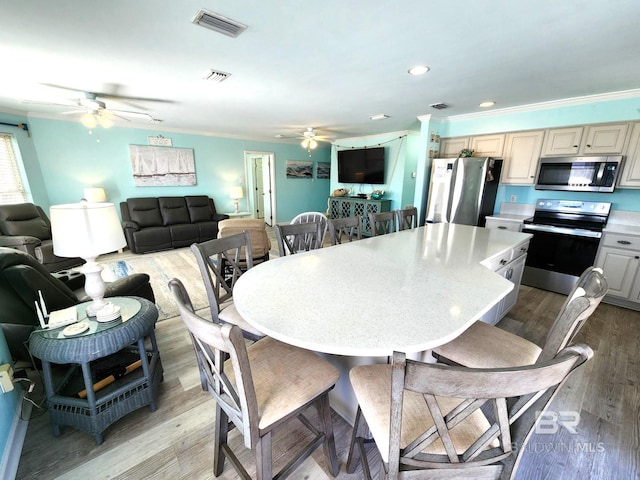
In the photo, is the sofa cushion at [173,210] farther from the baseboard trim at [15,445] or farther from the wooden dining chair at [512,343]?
the wooden dining chair at [512,343]

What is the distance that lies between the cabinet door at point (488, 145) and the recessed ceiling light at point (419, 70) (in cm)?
211

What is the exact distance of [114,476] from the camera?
122 cm

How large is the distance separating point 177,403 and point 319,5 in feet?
8.28

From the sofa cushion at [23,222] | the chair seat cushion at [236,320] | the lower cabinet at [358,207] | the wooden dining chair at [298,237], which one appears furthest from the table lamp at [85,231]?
the lower cabinet at [358,207]

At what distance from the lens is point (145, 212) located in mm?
5105

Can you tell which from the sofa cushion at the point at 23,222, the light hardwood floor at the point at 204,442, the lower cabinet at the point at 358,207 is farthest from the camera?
the lower cabinet at the point at 358,207

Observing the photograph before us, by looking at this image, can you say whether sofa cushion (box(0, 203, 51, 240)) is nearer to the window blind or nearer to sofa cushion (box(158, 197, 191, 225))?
the window blind

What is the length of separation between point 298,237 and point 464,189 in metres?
2.95

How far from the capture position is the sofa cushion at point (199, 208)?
564 centimetres

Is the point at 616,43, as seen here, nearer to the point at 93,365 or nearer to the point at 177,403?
the point at 177,403

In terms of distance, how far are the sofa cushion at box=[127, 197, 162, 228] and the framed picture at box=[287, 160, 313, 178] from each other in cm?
348

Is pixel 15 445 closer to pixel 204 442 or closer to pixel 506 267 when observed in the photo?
pixel 204 442

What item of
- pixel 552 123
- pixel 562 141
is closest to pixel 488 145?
pixel 552 123

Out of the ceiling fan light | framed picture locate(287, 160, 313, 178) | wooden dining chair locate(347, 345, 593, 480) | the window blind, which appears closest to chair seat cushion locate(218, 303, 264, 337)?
wooden dining chair locate(347, 345, 593, 480)
